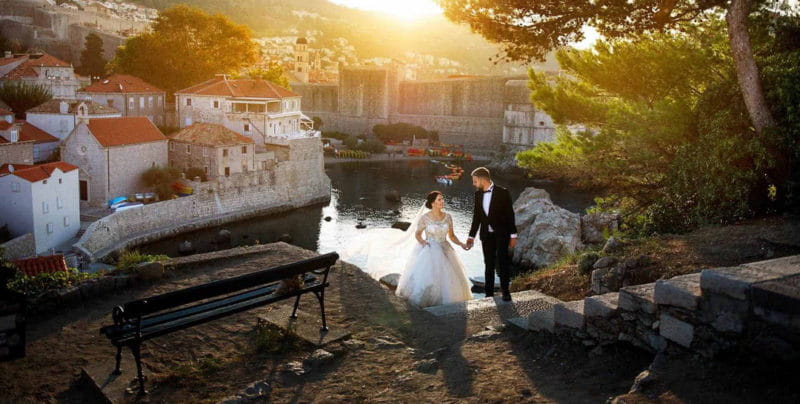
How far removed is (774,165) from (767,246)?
1794mm

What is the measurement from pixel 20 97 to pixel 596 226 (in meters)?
24.9

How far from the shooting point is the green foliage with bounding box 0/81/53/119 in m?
30.3

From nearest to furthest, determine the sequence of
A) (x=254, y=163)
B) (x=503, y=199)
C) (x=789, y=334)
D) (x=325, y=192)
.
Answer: (x=789, y=334), (x=503, y=199), (x=254, y=163), (x=325, y=192)

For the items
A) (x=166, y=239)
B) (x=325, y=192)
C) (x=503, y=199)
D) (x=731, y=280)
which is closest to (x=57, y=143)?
(x=166, y=239)

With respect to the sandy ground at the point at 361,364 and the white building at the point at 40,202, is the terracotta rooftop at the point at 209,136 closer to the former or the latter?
the white building at the point at 40,202

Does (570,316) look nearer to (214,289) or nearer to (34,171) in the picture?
(214,289)

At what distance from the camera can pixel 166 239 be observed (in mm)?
23172

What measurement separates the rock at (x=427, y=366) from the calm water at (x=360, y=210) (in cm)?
1196

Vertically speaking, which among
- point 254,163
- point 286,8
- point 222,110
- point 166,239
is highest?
point 286,8

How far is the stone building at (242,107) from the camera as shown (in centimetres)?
3167

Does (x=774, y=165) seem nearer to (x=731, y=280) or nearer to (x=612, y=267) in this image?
(x=612, y=267)

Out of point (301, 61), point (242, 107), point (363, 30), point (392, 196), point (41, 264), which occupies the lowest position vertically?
point (41, 264)

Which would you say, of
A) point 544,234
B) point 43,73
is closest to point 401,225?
point 544,234

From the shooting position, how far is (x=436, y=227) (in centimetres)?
686
